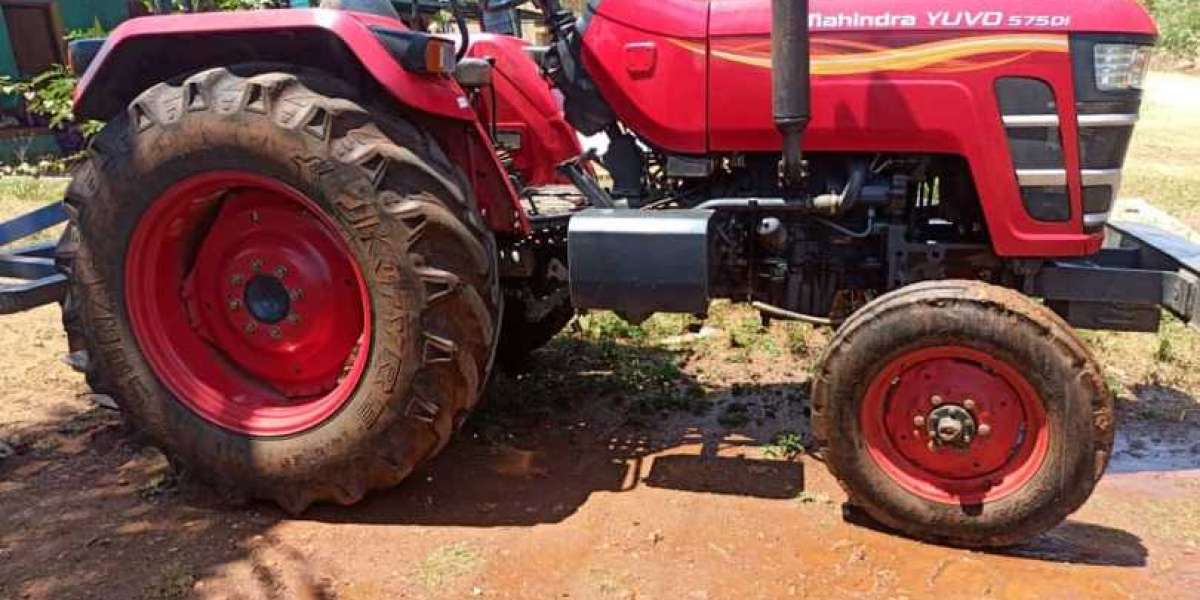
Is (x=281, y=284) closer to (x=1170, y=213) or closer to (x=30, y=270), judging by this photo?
(x=30, y=270)

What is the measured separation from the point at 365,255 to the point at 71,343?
3.67 feet

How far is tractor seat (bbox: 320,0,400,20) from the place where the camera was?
360 cm

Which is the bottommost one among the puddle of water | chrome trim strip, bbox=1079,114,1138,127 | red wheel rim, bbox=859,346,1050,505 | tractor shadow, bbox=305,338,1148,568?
the puddle of water

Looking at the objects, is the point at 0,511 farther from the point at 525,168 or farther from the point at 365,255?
the point at 525,168

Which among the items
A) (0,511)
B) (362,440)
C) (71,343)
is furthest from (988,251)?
(0,511)

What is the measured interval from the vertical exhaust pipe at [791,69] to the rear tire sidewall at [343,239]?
1.21m

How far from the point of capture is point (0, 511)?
3.27 meters

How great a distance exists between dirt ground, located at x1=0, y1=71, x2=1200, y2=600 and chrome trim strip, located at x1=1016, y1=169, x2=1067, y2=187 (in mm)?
1085

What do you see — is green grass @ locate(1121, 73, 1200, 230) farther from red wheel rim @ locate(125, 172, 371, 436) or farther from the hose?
red wheel rim @ locate(125, 172, 371, 436)

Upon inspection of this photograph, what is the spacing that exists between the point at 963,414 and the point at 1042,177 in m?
0.83

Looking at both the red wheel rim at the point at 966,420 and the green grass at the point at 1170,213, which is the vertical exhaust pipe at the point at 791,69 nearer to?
the red wheel rim at the point at 966,420

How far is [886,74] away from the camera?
316 cm

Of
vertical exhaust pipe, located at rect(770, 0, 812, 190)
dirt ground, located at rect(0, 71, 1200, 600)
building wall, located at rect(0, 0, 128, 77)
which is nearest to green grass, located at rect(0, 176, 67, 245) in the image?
building wall, located at rect(0, 0, 128, 77)

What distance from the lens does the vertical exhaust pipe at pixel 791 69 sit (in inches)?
113
